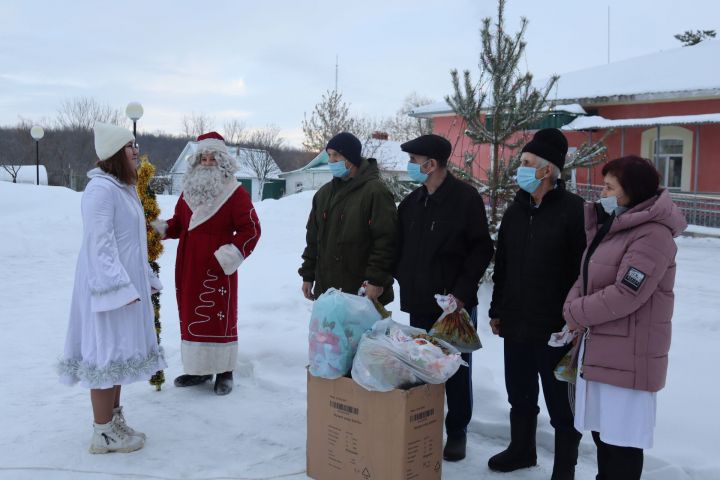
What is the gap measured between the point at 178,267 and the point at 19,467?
170 centimetres

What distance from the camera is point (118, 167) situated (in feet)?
12.3

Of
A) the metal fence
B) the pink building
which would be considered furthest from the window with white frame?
the metal fence

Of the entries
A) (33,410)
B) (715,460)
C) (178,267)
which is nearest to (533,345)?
(715,460)

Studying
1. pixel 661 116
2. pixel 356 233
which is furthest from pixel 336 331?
pixel 661 116

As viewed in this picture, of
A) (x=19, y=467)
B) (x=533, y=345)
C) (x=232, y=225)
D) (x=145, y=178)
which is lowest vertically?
(x=19, y=467)

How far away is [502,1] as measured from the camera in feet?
21.7

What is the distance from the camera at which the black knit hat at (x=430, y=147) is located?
3.70 metres

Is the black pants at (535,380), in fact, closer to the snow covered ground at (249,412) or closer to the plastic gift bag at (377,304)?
the snow covered ground at (249,412)

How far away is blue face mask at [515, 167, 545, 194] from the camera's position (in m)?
3.35

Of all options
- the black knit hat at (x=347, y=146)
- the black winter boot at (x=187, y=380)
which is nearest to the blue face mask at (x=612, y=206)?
the black knit hat at (x=347, y=146)

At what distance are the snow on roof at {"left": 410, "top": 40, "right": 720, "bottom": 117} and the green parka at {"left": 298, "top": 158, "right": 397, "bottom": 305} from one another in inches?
487

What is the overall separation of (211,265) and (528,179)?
2370 millimetres

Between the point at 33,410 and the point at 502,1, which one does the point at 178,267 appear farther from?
the point at 502,1

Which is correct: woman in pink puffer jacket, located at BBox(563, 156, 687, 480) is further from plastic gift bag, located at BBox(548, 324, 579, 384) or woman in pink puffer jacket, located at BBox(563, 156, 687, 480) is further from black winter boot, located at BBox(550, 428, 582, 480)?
black winter boot, located at BBox(550, 428, 582, 480)
